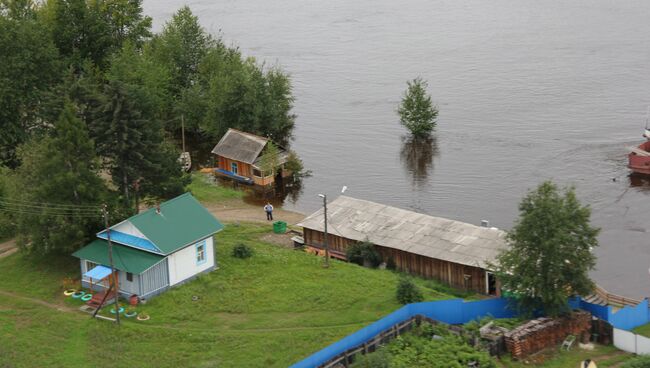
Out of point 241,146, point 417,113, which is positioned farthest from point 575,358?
point 417,113

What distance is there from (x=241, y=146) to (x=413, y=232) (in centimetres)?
2683

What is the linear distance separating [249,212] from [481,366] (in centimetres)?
3251

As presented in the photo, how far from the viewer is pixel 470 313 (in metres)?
43.4

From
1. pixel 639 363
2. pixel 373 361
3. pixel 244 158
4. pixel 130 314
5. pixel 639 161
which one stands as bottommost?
pixel 639 363

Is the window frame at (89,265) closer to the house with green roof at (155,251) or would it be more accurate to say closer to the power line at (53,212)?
the house with green roof at (155,251)

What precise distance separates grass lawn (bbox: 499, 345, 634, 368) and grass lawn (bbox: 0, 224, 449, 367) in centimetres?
789

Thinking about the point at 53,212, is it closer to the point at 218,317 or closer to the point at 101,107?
the point at 101,107

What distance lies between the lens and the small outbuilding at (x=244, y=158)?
7581 centimetres


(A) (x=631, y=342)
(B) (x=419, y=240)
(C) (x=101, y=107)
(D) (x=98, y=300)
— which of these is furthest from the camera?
(C) (x=101, y=107)

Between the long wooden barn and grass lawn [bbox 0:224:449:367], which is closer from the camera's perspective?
grass lawn [bbox 0:224:449:367]

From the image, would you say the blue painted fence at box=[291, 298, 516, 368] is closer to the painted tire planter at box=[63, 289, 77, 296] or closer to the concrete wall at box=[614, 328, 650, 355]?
the concrete wall at box=[614, 328, 650, 355]

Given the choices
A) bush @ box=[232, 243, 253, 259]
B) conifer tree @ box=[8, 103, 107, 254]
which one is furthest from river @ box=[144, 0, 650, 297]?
conifer tree @ box=[8, 103, 107, 254]

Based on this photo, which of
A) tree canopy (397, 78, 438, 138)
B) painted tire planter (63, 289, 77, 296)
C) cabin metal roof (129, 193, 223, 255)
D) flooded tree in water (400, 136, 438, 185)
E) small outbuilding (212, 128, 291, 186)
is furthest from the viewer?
tree canopy (397, 78, 438, 138)

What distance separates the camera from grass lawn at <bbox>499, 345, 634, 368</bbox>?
40062 mm
